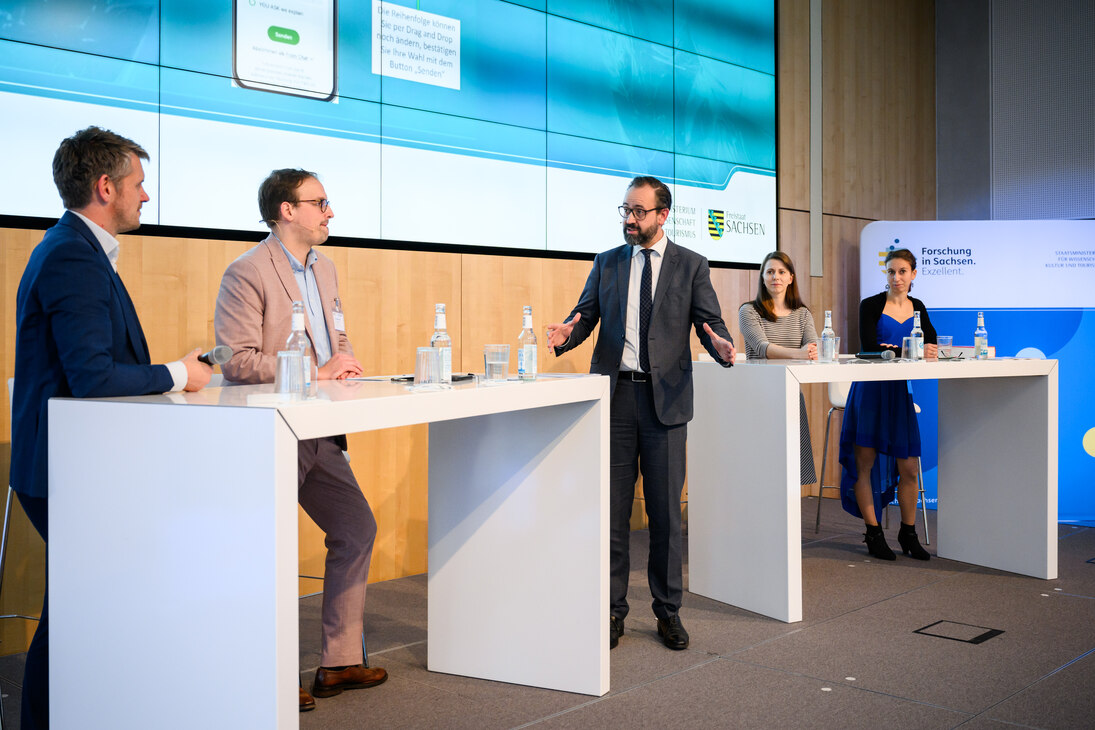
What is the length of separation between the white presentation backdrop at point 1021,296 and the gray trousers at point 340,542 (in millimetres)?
4663

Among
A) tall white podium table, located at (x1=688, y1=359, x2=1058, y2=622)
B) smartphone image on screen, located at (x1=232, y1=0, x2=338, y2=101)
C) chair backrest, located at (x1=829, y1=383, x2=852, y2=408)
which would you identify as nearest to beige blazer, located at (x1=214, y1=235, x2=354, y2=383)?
smartphone image on screen, located at (x1=232, y1=0, x2=338, y2=101)

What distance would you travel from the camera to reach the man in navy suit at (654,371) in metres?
3.47

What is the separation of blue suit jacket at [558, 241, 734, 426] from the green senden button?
5.71 feet

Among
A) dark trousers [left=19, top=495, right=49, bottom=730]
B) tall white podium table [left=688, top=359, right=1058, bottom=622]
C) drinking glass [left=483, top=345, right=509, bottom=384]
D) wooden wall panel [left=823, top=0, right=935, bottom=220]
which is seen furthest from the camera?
wooden wall panel [left=823, top=0, right=935, bottom=220]

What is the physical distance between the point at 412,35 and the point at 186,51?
1.11 metres

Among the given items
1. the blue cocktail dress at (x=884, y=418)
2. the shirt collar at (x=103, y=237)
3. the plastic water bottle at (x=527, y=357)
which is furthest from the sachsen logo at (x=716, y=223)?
the shirt collar at (x=103, y=237)

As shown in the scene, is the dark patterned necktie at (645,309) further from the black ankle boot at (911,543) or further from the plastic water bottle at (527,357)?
the black ankle boot at (911,543)

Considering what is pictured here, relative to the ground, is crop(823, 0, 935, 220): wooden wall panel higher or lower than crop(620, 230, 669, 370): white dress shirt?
higher

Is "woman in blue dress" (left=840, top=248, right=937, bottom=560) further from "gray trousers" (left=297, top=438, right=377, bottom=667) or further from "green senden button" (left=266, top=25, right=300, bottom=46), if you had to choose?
"green senden button" (left=266, top=25, right=300, bottom=46)

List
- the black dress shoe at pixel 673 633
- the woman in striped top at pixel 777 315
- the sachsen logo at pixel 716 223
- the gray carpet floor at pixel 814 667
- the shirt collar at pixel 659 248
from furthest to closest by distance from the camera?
the sachsen logo at pixel 716 223, the woman in striped top at pixel 777 315, the shirt collar at pixel 659 248, the black dress shoe at pixel 673 633, the gray carpet floor at pixel 814 667

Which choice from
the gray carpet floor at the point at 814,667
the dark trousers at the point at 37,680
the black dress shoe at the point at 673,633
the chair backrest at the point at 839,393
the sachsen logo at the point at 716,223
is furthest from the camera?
the sachsen logo at the point at 716,223

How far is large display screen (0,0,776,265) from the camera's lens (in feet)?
11.8

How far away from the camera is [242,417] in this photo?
1.88 m

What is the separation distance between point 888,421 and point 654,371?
79.6 inches
